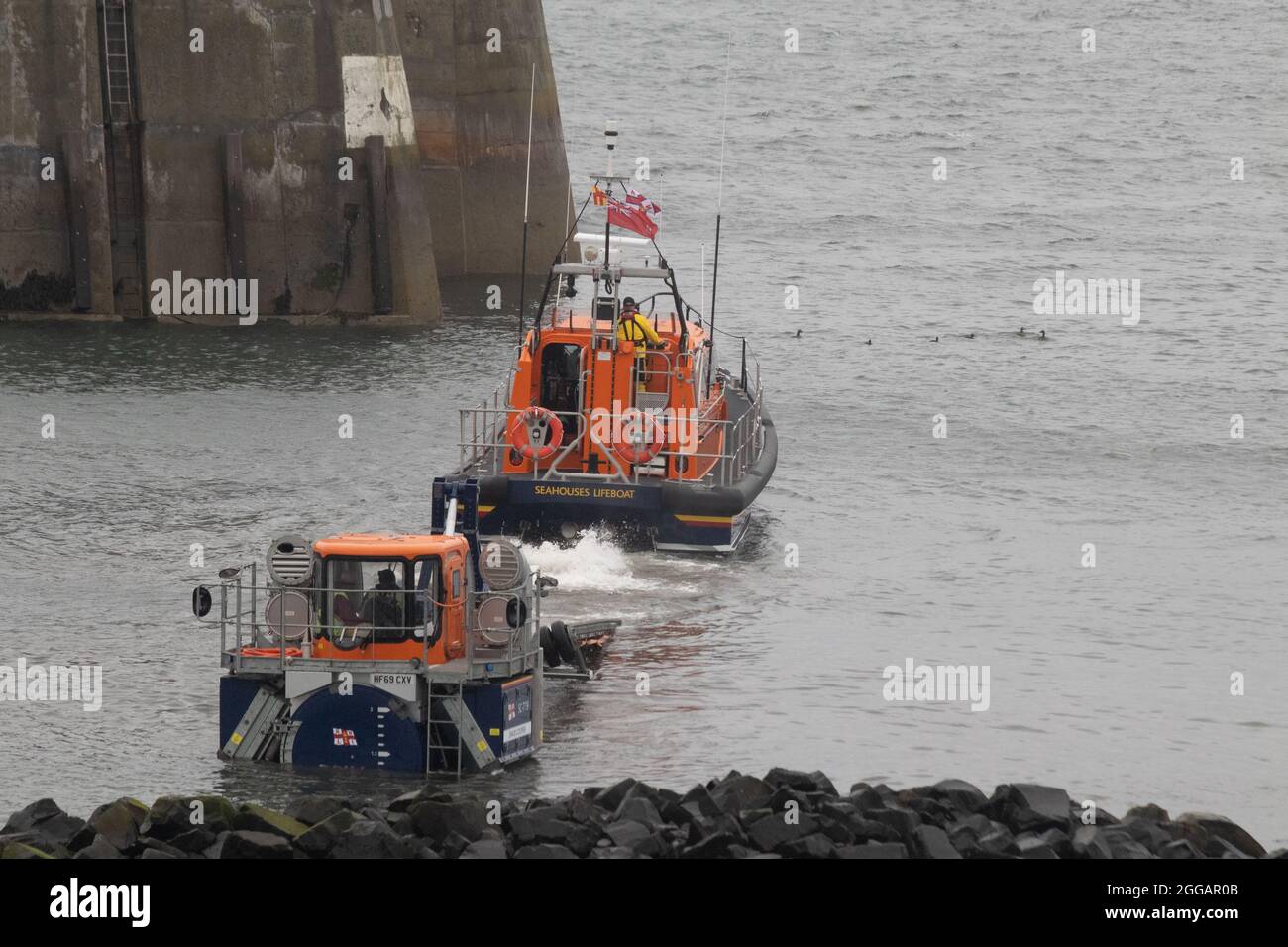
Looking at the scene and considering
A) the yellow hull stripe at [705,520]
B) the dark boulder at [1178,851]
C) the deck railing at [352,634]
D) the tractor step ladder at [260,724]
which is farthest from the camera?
the yellow hull stripe at [705,520]

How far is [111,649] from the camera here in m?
23.3

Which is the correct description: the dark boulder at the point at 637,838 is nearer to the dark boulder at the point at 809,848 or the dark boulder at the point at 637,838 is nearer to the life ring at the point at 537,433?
the dark boulder at the point at 809,848

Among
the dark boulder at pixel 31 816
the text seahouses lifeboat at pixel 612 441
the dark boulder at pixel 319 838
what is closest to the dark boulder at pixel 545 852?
the dark boulder at pixel 319 838

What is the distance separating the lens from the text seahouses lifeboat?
26922 mm

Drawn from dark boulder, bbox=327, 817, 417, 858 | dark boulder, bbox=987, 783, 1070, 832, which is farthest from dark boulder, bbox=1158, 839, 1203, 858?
dark boulder, bbox=327, 817, 417, 858

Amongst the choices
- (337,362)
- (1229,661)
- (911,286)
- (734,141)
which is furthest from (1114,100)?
(1229,661)

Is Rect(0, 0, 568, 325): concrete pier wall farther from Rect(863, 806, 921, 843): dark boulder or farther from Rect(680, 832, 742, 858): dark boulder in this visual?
Rect(680, 832, 742, 858): dark boulder

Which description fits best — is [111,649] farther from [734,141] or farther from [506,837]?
[734,141]

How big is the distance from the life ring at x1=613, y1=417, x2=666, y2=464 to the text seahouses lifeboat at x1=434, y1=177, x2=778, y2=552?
18mm

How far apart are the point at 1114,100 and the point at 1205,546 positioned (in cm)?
5228

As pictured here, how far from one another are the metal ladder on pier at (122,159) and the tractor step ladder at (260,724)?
71.0ft

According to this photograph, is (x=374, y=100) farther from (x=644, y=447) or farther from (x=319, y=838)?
(x=319, y=838)

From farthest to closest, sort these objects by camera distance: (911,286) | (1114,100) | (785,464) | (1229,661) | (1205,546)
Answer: (1114,100), (911,286), (785,464), (1205,546), (1229,661)

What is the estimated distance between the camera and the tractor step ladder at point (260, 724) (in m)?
18.4
